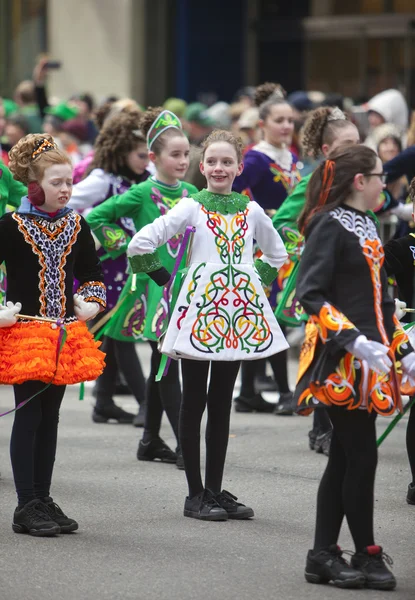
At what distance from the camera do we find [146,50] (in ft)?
71.2

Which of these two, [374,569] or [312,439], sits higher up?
[374,569]

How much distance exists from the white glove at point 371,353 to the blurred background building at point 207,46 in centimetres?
1615

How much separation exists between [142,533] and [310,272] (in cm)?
163

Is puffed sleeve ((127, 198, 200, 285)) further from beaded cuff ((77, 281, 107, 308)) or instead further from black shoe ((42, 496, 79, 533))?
black shoe ((42, 496, 79, 533))

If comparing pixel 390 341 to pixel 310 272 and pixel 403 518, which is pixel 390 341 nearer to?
pixel 310 272

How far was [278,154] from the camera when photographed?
8.68 meters

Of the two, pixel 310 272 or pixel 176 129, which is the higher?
A: pixel 176 129

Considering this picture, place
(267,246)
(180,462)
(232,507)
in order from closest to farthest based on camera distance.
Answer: (232,507) → (267,246) → (180,462)

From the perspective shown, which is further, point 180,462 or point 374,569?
point 180,462

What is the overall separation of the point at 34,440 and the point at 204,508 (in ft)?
2.86

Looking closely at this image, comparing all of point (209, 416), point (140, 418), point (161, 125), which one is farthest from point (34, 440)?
point (140, 418)

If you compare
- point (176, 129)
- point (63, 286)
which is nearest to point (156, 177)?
point (176, 129)

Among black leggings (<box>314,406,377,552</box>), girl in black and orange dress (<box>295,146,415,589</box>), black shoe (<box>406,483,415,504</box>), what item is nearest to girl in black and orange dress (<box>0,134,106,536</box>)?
girl in black and orange dress (<box>295,146,415,589</box>)

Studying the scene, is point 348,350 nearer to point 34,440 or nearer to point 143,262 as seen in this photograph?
point 143,262
